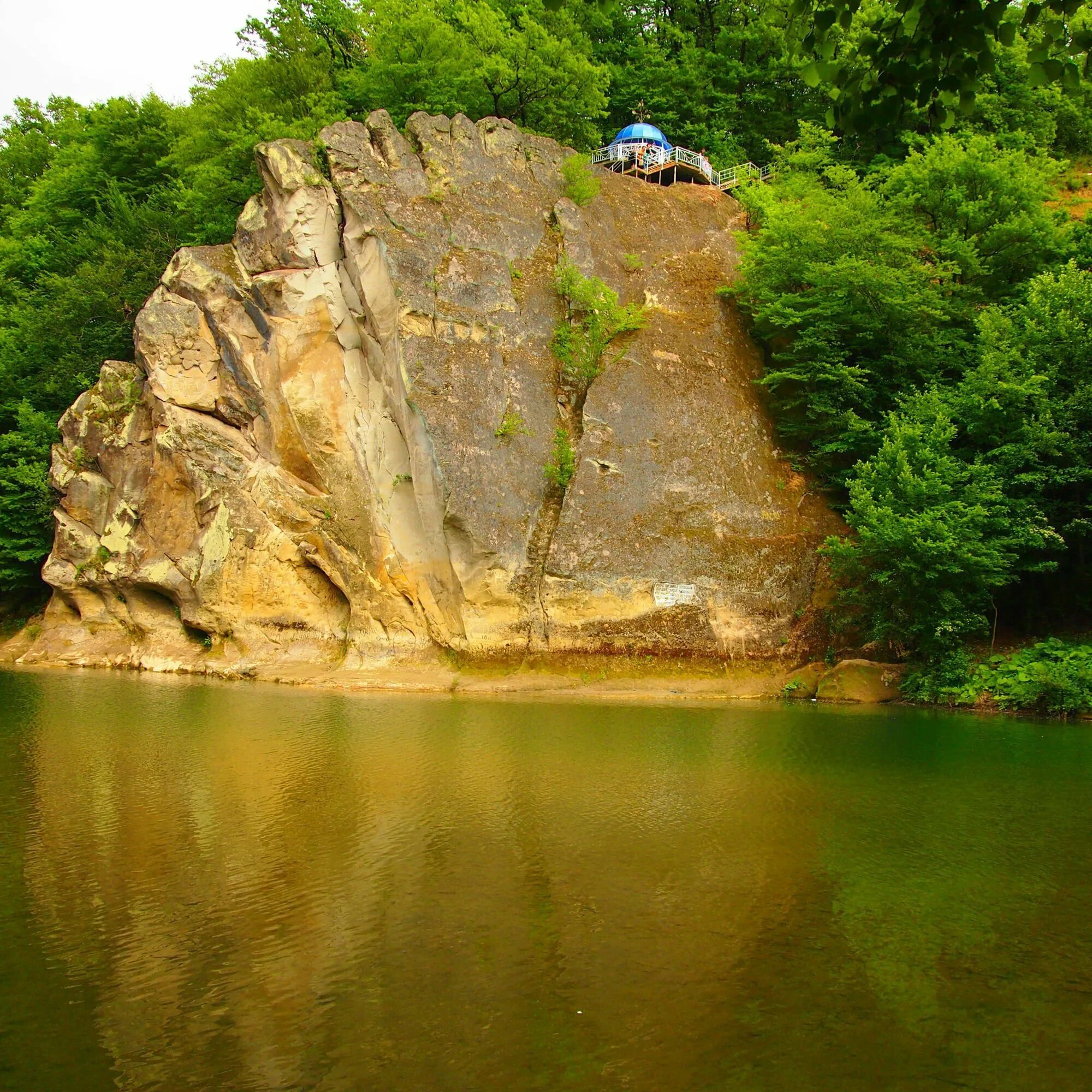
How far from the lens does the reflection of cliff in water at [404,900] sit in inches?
194

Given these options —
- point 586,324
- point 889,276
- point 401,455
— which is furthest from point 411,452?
point 889,276

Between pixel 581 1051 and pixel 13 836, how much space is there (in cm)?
658

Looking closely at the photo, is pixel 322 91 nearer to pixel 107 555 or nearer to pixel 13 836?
pixel 107 555

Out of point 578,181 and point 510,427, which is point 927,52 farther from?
point 578,181

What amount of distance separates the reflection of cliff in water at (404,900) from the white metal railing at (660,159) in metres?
27.3

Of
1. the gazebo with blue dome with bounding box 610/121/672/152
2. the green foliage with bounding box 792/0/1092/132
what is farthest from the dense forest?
the green foliage with bounding box 792/0/1092/132

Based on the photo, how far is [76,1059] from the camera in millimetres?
4691

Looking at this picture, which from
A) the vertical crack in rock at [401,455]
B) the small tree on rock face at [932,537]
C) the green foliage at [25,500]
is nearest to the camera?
the small tree on rock face at [932,537]

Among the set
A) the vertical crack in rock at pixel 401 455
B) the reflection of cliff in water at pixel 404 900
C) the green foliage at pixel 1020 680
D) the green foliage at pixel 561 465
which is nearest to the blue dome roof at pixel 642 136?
the vertical crack in rock at pixel 401 455

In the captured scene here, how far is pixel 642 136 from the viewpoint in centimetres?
3444

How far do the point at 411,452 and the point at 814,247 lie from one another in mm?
12883

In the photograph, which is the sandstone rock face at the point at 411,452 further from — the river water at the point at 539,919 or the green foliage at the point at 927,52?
the green foliage at the point at 927,52

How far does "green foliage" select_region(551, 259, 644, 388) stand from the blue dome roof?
1132 centimetres

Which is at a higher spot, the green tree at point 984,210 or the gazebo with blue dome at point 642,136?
the gazebo with blue dome at point 642,136
